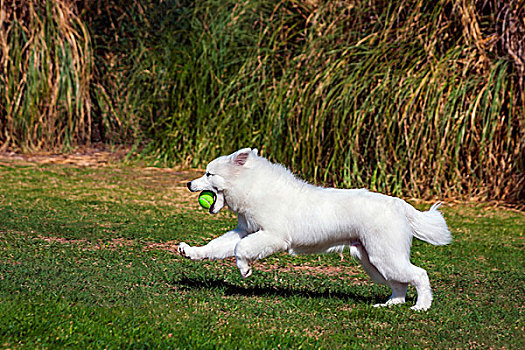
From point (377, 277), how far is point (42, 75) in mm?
9684

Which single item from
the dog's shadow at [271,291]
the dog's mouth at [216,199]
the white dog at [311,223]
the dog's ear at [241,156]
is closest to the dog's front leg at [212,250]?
the white dog at [311,223]

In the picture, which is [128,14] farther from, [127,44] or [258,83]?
[258,83]

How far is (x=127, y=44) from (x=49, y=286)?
424 inches

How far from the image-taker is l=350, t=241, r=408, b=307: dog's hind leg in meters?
5.43

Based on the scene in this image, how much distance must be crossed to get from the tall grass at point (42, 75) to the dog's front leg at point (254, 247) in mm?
Result: 9206

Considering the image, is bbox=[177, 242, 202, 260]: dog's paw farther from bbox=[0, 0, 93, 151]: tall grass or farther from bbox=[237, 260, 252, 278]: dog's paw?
bbox=[0, 0, 93, 151]: tall grass

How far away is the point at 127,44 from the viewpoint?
15.5m

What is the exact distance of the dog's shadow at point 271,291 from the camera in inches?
228

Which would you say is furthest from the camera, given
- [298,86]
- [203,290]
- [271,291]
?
[298,86]

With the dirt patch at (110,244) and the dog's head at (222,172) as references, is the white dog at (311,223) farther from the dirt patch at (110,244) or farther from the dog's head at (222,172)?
the dirt patch at (110,244)

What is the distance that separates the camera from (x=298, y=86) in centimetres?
1159

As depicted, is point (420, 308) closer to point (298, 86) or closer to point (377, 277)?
point (377, 277)

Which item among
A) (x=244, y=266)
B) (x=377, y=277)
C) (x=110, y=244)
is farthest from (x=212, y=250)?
(x=110, y=244)

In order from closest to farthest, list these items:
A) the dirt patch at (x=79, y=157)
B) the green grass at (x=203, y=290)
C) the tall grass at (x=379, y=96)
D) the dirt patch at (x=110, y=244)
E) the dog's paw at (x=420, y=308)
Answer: the green grass at (x=203, y=290) < the dog's paw at (x=420, y=308) < the dirt patch at (x=110, y=244) < the tall grass at (x=379, y=96) < the dirt patch at (x=79, y=157)
